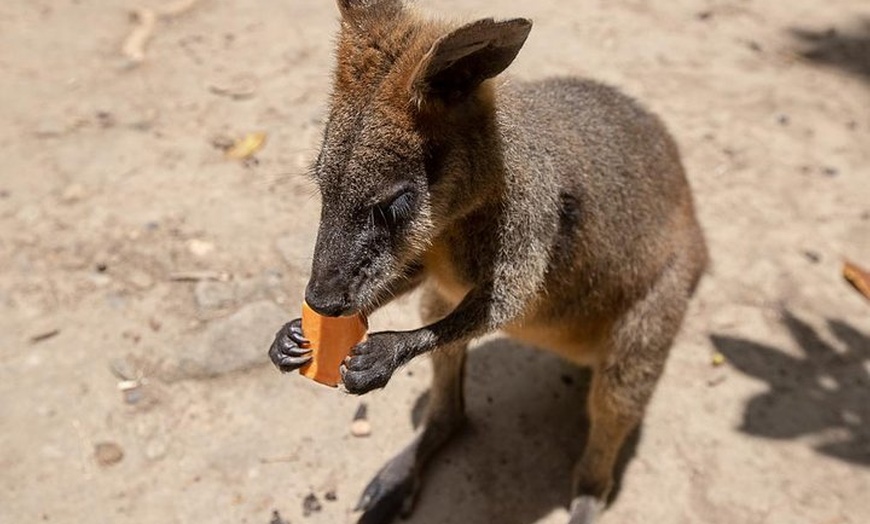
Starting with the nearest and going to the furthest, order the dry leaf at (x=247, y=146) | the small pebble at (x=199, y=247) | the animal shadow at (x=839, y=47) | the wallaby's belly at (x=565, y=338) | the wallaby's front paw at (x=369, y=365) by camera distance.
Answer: the wallaby's front paw at (x=369, y=365), the wallaby's belly at (x=565, y=338), the small pebble at (x=199, y=247), the dry leaf at (x=247, y=146), the animal shadow at (x=839, y=47)

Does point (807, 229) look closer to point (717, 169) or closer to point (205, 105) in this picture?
point (717, 169)

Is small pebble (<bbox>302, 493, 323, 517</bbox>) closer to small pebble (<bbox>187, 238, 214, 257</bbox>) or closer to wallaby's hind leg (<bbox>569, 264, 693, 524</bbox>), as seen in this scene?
wallaby's hind leg (<bbox>569, 264, 693, 524</bbox>)

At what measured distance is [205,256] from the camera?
415cm

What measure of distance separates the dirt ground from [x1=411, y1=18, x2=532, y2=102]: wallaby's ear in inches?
21.9

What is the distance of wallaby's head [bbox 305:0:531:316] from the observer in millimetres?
2295

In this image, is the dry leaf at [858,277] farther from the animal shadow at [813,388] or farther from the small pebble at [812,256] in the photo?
the animal shadow at [813,388]

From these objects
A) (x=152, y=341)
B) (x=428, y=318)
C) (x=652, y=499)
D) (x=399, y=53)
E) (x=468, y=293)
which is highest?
(x=399, y=53)

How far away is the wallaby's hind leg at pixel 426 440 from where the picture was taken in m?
3.28

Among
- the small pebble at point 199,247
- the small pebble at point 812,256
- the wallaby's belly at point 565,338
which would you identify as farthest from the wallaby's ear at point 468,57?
the small pebble at point 812,256

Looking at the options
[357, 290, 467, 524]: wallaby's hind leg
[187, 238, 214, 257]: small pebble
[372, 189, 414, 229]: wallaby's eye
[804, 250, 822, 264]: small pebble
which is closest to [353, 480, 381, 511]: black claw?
[357, 290, 467, 524]: wallaby's hind leg

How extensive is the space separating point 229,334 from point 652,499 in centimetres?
184

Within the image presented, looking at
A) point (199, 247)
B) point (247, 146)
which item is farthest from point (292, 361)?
point (247, 146)

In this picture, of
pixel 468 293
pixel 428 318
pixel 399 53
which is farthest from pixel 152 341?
pixel 399 53

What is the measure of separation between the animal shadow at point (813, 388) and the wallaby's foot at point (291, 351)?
6.62ft
